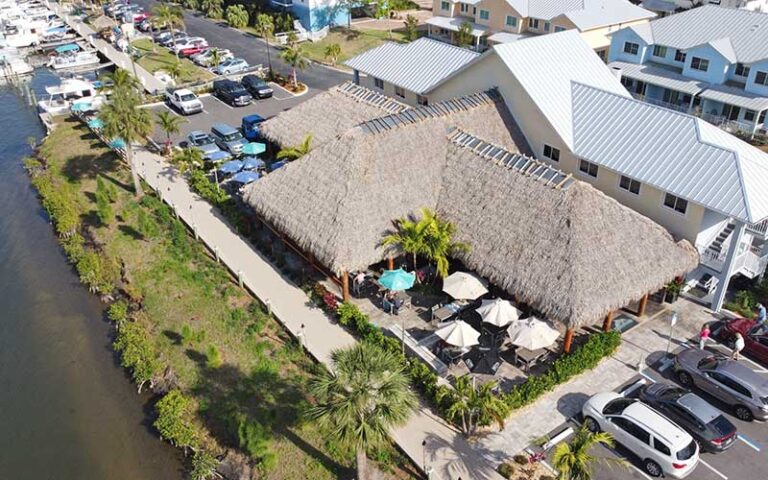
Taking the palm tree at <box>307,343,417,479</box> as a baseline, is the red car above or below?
below

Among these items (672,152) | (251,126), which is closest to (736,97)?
(672,152)

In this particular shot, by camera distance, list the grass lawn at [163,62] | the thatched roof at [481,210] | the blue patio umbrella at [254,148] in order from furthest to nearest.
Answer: the grass lawn at [163,62]
the blue patio umbrella at [254,148]
the thatched roof at [481,210]

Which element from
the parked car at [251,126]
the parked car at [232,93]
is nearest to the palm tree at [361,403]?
the parked car at [251,126]

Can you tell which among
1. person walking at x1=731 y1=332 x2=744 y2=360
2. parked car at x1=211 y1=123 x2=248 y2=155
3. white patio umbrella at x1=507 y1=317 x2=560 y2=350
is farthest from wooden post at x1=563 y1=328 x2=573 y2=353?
parked car at x1=211 y1=123 x2=248 y2=155

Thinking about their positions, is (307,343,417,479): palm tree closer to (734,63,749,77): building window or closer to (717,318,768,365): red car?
(717,318,768,365): red car

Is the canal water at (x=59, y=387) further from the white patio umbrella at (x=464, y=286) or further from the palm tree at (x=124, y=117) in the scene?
the white patio umbrella at (x=464, y=286)

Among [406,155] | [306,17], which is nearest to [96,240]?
[406,155]

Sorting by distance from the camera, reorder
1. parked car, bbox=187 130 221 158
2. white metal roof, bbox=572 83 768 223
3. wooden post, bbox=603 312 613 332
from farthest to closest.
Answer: parked car, bbox=187 130 221 158 < white metal roof, bbox=572 83 768 223 < wooden post, bbox=603 312 613 332
